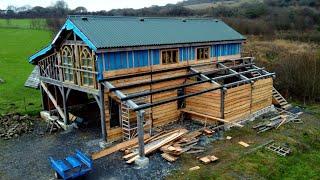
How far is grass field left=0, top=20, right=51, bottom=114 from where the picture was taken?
28641 mm

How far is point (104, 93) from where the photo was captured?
1939 cm

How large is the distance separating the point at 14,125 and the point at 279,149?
18.5 m

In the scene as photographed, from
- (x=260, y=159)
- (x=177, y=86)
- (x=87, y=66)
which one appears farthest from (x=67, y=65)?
(x=260, y=159)

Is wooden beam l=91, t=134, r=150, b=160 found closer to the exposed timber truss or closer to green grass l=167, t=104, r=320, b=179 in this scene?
the exposed timber truss

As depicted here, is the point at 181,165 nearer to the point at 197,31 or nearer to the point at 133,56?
the point at 133,56

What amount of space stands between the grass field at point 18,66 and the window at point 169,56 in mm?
11952

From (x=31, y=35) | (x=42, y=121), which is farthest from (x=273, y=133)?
(x=31, y=35)

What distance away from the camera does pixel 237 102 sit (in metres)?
23.2

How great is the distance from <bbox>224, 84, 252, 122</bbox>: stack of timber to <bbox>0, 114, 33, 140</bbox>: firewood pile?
14.2 m

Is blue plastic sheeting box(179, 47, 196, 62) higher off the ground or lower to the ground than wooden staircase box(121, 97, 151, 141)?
higher

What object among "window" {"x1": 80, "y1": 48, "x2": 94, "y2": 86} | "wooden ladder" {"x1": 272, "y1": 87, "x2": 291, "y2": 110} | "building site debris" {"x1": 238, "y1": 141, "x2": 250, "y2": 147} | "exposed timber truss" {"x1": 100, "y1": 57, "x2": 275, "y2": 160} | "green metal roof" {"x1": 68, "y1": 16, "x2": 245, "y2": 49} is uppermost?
"green metal roof" {"x1": 68, "y1": 16, "x2": 245, "y2": 49}

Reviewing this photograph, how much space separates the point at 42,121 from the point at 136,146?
10.1 metres

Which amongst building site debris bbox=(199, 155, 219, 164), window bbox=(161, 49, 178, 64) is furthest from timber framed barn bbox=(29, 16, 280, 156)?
building site debris bbox=(199, 155, 219, 164)

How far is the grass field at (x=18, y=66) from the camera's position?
28.6m
